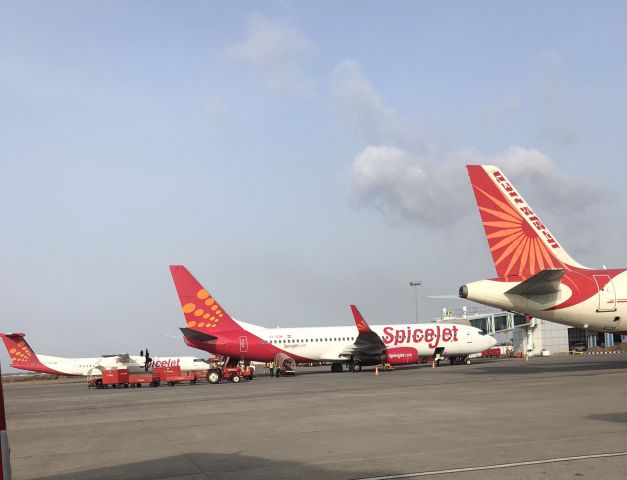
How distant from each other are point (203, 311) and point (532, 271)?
24.8 meters

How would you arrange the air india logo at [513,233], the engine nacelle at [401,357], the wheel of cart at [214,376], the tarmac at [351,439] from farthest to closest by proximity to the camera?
the engine nacelle at [401,357] < the wheel of cart at [214,376] < the air india logo at [513,233] < the tarmac at [351,439]

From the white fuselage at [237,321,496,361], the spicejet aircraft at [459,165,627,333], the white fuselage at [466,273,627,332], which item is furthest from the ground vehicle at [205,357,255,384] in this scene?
the white fuselage at [466,273,627,332]

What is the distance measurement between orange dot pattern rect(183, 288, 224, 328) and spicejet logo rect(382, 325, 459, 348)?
13.9 m

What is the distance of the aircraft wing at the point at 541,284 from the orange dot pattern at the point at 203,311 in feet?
80.2

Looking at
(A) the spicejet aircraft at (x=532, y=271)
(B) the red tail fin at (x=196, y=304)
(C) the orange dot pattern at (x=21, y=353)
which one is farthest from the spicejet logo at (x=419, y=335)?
(C) the orange dot pattern at (x=21, y=353)

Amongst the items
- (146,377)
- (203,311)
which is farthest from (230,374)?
(146,377)

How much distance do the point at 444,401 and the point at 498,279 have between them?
10437mm

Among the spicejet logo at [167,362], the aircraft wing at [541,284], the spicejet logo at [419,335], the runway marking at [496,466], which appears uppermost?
the aircraft wing at [541,284]

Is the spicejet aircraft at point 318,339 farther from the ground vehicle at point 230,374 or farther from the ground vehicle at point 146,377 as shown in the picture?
the ground vehicle at point 146,377

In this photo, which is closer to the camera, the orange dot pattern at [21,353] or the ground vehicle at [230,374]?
the ground vehicle at [230,374]

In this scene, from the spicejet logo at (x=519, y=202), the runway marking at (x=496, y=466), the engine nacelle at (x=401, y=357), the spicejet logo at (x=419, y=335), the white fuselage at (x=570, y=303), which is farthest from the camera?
the spicejet logo at (x=419, y=335)

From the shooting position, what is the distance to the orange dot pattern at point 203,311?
44938 millimetres

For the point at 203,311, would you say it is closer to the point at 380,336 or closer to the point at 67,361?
the point at 380,336

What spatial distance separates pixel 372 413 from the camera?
16.2 m
